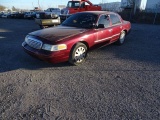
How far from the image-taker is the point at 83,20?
5.57 meters

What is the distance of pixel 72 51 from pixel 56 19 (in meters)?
7.33

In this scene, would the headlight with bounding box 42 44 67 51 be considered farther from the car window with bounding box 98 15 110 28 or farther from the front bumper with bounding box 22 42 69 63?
the car window with bounding box 98 15 110 28


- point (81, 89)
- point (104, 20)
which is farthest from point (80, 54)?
point (104, 20)

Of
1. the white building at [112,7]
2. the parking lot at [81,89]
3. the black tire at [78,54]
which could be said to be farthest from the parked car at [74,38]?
the white building at [112,7]

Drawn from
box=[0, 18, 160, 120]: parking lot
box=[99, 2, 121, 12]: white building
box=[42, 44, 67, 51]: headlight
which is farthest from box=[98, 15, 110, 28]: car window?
box=[99, 2, 121, 12]: white building

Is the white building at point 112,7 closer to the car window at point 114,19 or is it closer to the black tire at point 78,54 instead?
the car window at point 114,19

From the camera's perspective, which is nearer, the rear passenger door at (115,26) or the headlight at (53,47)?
the headlight at (53,47)

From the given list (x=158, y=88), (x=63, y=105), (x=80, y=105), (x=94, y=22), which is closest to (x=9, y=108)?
(x=63, y=105)

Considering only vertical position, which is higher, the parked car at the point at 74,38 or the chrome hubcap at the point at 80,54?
the parked car at the point at 74,38

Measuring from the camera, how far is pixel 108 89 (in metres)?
3.50

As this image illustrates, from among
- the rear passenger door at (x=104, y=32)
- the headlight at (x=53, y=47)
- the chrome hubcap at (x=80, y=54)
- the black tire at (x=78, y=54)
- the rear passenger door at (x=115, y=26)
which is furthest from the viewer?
the rear passenger door at (x=115, y=26)

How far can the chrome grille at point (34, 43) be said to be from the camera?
429 centimetres

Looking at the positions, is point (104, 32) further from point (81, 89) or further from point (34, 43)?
point (81, 89)

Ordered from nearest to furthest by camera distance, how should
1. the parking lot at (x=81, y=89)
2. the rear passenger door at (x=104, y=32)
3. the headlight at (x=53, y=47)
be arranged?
the parking lot at (x=81, y=89), the headlight at (x=53, y=47), the rear passenger door at (x=104, y=32)
